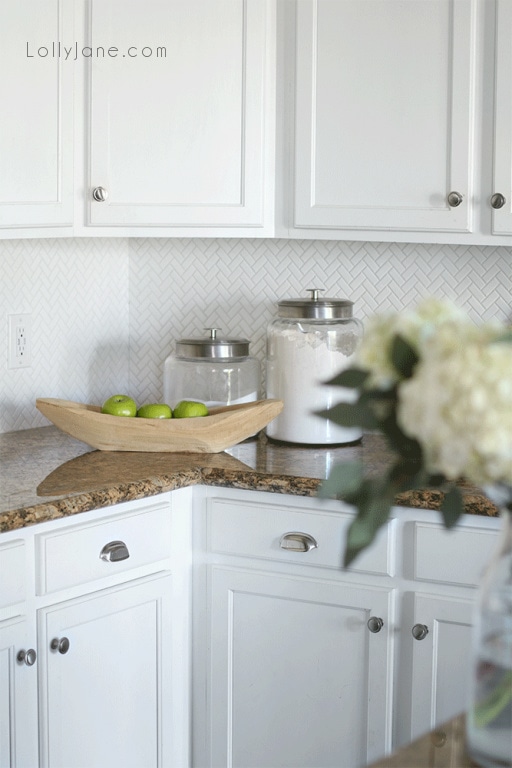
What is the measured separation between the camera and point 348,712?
7.20 ft

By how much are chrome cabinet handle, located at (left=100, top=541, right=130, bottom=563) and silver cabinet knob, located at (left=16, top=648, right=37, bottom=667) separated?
0.23 meters

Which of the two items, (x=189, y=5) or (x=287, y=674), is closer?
(x=287, y=674)

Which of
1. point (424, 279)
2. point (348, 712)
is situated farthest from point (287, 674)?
point (424, 279)

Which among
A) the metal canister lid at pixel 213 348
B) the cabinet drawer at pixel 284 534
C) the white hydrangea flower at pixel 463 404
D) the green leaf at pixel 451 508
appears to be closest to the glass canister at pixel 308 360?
the metal canister lid at pixel 213 348

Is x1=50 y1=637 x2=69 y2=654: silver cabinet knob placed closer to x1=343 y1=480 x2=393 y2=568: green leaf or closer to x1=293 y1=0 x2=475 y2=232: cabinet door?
x1=293 y1=0 x2=475 y2=232: cabinet door

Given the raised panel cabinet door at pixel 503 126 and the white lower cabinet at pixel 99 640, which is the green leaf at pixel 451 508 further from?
the raised panel cabinet door at pixel 503 126

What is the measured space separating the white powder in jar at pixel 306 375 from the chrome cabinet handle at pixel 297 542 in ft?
1.16

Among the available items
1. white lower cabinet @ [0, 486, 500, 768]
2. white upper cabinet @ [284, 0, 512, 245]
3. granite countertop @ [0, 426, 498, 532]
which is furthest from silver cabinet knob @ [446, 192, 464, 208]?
white lower cabinet @ [0, 486, 500, 768]

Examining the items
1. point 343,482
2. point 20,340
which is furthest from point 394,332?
point 20,340

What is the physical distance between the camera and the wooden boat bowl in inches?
95.4

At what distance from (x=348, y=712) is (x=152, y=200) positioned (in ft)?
4.00

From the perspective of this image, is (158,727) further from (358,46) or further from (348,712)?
(358,46)

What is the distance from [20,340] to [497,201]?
1.23 meters

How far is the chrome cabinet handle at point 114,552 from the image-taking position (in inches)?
83.4
